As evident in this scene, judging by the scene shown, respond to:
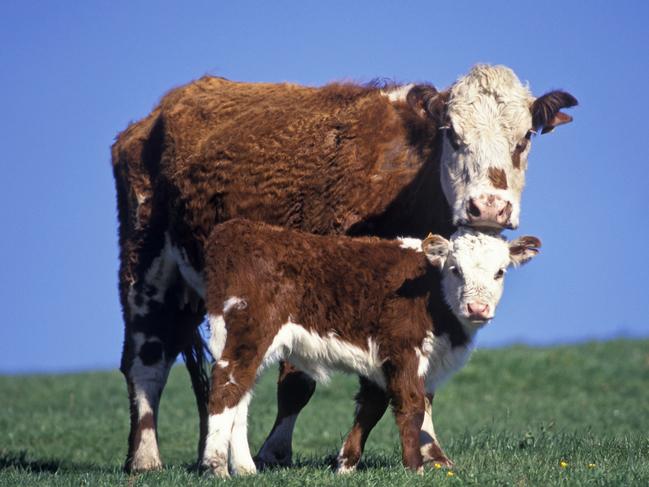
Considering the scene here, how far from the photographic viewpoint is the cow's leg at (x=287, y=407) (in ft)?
33.4

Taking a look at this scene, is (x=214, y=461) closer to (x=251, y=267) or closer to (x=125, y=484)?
(x=125, y=484)

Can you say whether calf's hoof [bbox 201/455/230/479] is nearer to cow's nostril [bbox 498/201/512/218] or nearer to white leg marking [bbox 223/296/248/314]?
white leg marking [bbox 223/296/248/314]

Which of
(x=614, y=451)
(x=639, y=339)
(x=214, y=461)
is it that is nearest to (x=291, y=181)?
(x=214, y=461)

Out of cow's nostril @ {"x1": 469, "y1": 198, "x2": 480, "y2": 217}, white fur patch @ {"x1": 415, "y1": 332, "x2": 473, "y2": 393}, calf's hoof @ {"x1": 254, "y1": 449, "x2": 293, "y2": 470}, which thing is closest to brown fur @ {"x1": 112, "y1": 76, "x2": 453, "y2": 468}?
calf's hoof @ {"x1": 254, "y1": 449, "x2": 293, "y2": 470}

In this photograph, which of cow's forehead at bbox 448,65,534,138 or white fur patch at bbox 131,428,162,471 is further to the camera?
white fur patch at bbox 131,428,162,471

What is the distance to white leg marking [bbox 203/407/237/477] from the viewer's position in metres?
7.88

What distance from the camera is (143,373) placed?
37.4 feet

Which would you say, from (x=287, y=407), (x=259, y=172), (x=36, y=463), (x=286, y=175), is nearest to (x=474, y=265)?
(x=286, y=175)

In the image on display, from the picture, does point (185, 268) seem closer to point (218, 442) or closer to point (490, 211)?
point (218, 442)

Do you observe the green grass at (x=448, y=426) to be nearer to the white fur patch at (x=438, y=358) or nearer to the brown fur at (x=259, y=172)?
the white fur patch at (x=438, y=358)

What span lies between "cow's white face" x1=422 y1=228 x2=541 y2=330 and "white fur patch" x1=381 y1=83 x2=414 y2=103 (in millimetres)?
2073

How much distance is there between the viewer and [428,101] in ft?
30.7

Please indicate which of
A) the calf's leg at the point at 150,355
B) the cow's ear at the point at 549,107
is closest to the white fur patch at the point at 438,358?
the cow's ear at the point at 549,107

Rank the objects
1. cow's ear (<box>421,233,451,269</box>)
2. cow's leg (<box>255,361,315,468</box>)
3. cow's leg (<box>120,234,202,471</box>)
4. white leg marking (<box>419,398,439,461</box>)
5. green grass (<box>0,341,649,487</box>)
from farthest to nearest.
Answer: cow's leg (<box>120,234,202,471</box>) → cow's leg (<box>255,361,315,468</box>) → white leg marking (<box>419,398,439,461</box>) → cow's ear (<box>421,233,451,269</box>) → green grass (<box>0,341,649,487</box>)
